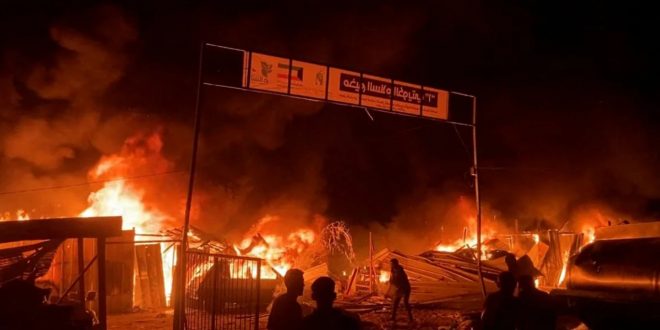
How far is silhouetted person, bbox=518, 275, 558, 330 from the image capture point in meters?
4.76

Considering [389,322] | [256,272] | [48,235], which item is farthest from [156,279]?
[48,235]

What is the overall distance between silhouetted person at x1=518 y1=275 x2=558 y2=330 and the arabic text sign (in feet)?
27.6

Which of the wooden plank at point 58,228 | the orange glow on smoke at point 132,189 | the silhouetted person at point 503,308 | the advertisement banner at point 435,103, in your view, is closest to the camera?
the silhouetted person at point 503,308

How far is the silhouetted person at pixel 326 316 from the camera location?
11.9 feet

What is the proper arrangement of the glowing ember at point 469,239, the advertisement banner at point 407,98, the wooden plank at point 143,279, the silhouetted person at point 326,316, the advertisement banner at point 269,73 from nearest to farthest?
the silhouetted person at point 326,316 < the advertisement banner at point 269,73 < the advertisement banner at point 407,98 < the wooden plank at point 143,279 < the glowing ember at point 469,239

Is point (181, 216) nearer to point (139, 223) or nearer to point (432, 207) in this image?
point (139, 223)

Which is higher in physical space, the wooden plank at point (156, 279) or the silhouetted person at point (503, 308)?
the silhouetted person at point (503, 308)

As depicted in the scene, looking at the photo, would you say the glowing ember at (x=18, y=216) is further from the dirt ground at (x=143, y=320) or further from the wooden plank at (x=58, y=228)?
the wooden plank at (x=58, y=228)

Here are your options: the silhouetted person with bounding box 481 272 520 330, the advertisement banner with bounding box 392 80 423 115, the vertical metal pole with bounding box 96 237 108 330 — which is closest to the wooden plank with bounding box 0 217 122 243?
the vertical metal pole with bounding box 96 237 108 330

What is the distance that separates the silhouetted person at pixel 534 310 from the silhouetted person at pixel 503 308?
108 millimetres

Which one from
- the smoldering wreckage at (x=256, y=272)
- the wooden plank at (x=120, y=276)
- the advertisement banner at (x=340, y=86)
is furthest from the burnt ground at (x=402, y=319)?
the advertisement banner at (x=340, y=86)

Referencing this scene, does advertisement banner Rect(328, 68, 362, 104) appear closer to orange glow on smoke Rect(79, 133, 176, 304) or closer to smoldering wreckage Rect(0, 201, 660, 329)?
smoldering wreckage Rect(0, 201, 660, 329)

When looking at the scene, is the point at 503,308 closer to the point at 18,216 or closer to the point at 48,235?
the point at 48,235

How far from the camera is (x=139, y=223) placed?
21391 millimetres
